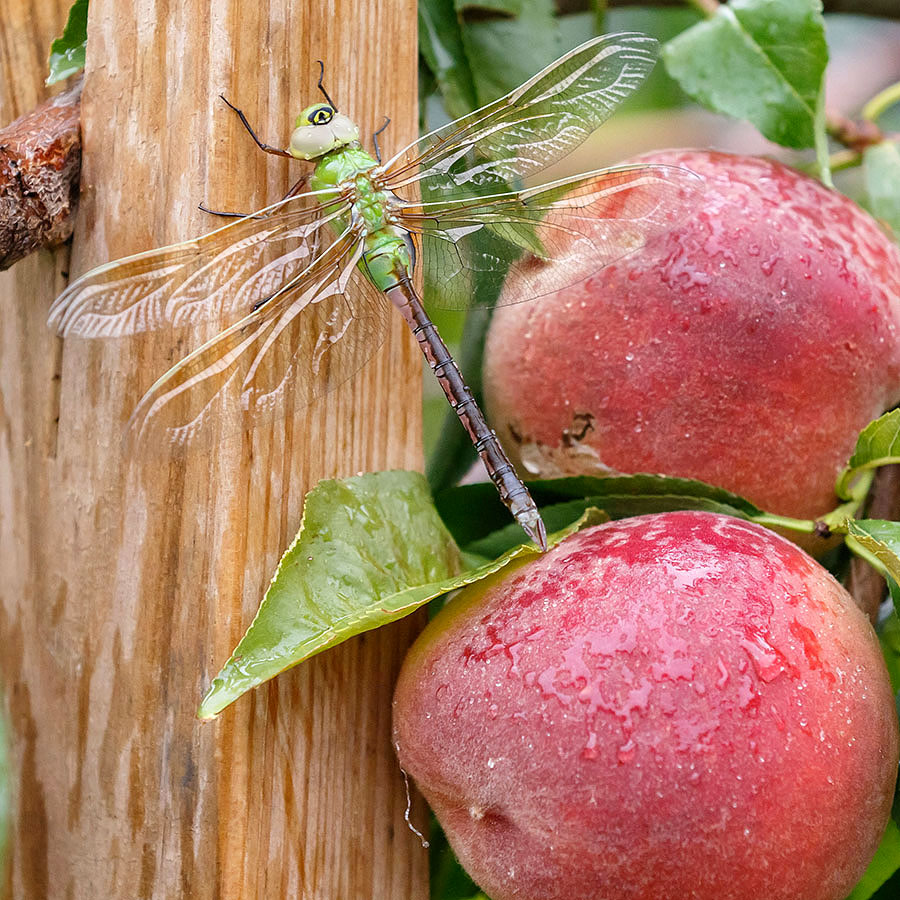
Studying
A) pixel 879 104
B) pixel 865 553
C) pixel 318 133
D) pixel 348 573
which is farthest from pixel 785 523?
pixel 879 104

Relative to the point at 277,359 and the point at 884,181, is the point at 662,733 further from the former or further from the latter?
the point at 884,181

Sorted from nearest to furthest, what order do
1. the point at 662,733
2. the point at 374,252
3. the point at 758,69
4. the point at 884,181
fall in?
the point at 662,733 → the point at 374,252 → the point at 758,69 → the point at 884,181

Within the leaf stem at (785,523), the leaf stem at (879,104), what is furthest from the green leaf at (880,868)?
the leaf stem at (879,104)

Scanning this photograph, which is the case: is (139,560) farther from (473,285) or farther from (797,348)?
(797,348)

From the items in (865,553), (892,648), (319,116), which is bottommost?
(892,648)

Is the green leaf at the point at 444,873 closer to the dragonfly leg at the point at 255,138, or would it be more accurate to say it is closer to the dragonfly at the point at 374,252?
the dragonfly at the point at 374,252

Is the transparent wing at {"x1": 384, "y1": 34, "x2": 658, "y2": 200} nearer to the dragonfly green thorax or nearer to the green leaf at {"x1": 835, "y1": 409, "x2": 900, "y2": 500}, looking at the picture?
the dragonfly green thorax

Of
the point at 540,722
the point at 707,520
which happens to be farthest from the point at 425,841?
the point at 707,520
